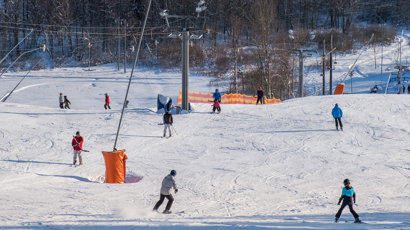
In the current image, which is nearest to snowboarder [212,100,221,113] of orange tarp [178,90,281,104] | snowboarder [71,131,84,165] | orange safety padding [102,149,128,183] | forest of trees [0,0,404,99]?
orange tarp [178,90,281,104]

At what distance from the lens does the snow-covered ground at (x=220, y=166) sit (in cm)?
1136

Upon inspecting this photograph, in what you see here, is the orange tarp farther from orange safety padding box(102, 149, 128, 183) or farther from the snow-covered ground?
orange safety padding box(102, 149, 128, 183)

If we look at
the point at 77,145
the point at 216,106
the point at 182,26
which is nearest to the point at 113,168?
the point at 77,145

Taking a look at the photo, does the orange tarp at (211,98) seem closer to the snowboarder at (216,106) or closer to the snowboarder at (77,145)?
the snowboarder at (216,106)

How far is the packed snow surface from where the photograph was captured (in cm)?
1136

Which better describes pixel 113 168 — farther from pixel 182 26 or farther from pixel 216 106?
pixel 182 26

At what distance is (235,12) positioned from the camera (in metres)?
71.2

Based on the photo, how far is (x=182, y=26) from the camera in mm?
61312

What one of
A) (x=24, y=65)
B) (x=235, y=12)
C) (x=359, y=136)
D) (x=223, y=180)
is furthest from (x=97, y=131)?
(x=235, y=12)

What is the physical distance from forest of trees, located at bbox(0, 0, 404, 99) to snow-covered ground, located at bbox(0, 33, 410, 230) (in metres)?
26.7

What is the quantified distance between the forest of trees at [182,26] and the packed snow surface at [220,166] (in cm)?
2711

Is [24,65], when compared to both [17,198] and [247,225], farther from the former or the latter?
[247,225]

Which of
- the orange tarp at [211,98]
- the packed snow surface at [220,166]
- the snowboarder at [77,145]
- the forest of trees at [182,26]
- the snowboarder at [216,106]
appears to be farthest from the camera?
the forest of trees at [182,26]

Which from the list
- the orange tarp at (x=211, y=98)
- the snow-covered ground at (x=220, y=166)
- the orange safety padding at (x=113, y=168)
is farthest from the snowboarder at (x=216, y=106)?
Answer: the orange safety padding at (x=113, y=168)
